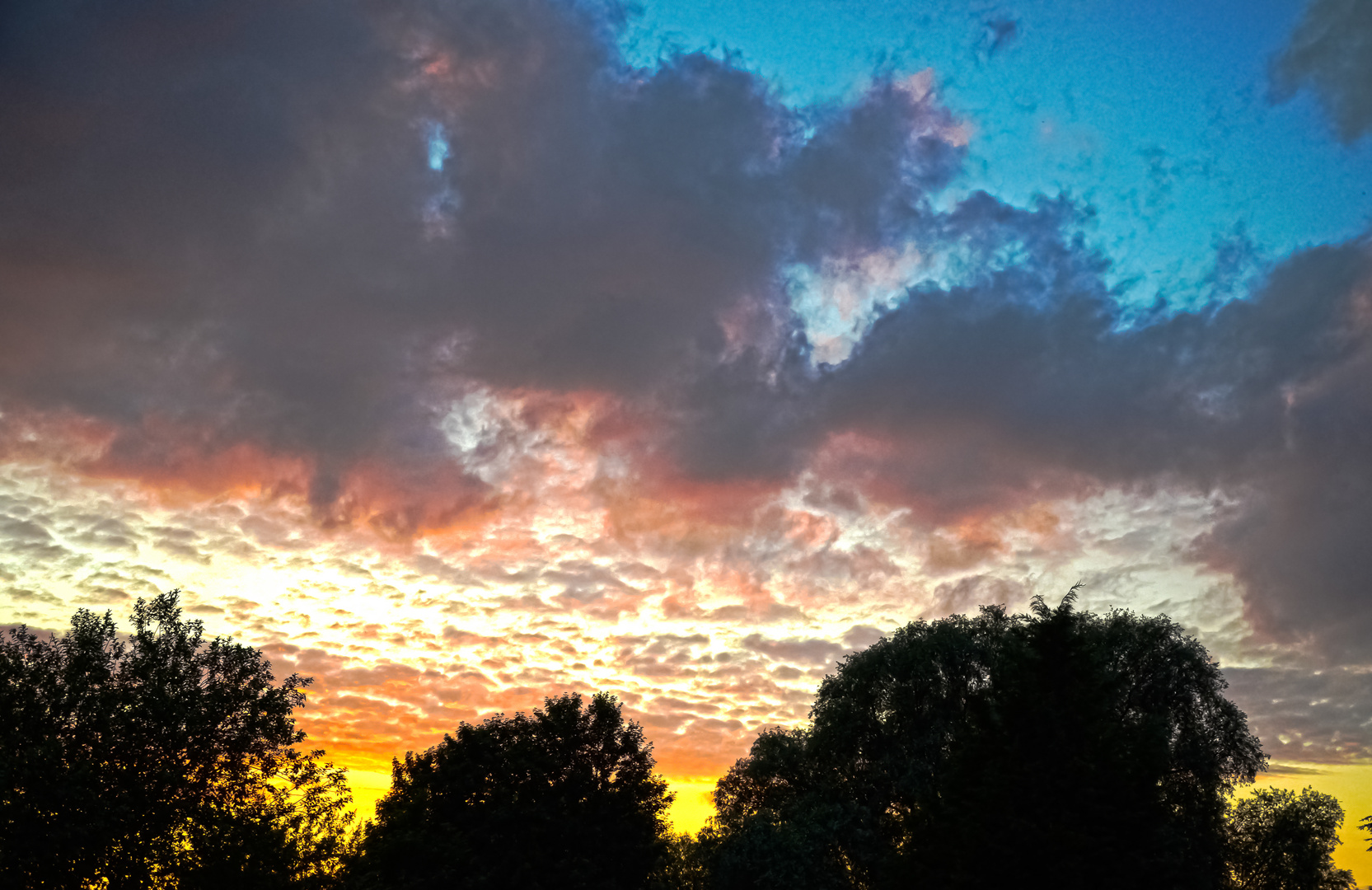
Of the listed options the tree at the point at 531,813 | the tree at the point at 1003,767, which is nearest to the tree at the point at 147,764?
the tree at the point at 531,813

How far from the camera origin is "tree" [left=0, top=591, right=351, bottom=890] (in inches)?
1938

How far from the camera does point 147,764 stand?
A: 5462cm

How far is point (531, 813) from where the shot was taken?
78.6 m

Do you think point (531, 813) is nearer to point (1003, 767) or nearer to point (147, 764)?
point (147, 764)

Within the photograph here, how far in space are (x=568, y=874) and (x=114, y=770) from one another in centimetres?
3704

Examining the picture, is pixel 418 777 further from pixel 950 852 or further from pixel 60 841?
pixel 950 852

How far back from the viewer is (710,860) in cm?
7981

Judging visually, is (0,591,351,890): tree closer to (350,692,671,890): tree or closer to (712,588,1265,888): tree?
(350,692,671,890): tree

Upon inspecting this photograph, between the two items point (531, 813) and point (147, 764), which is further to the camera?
point (531, 813)

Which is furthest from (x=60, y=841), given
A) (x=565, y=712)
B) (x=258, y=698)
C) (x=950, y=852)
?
(x=950, y=852)

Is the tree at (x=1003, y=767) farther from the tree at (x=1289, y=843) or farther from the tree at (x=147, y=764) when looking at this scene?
the tree at (x=147, y=764)

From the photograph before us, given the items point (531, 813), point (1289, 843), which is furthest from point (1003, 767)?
point (1289, 843)

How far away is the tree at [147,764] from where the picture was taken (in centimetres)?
4922

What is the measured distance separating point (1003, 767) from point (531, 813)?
147 feet
